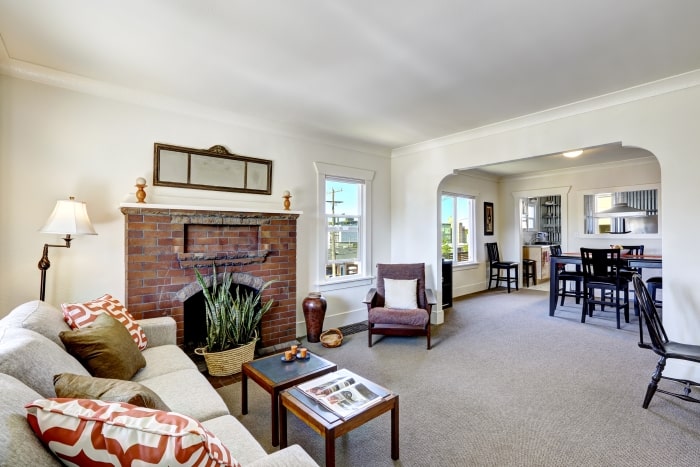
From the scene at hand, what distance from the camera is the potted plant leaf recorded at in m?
3.02

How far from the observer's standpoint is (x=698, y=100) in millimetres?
2770

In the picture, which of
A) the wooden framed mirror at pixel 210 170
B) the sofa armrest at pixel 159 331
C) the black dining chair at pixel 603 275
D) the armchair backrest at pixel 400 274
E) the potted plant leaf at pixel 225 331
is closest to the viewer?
the sofa armrest at pixel 159 331

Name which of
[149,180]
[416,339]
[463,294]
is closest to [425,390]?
[416,339]

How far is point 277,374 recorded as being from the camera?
2.21 metres

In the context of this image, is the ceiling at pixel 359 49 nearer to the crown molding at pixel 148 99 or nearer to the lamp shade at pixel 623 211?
the crown molding at pixel 148 99

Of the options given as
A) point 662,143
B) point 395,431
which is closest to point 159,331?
point 395,431

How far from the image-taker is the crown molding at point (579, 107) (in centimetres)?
284

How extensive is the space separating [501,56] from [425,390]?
2.66 metres

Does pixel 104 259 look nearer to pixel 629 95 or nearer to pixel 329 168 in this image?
pixel 329 168

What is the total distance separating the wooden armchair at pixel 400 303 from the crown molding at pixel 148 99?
1.88 m

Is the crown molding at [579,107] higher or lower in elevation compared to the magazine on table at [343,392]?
higher

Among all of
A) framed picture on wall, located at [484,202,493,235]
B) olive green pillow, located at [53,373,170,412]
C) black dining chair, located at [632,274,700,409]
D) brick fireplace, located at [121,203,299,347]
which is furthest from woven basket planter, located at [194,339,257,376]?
framed picture on wall, located at [484,202,493,235]

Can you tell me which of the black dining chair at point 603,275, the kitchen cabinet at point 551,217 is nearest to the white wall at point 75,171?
the black dining chair at point 603,275

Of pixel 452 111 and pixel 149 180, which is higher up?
pixel 452 111
